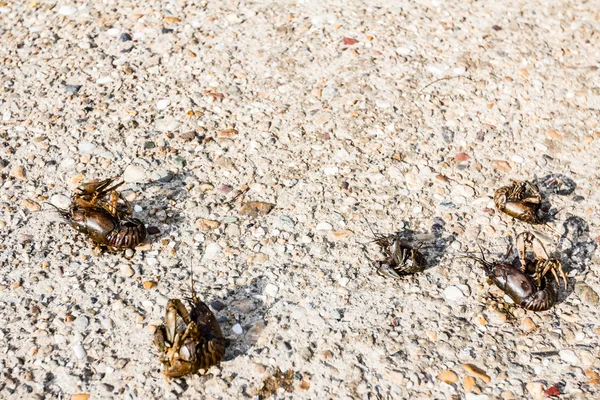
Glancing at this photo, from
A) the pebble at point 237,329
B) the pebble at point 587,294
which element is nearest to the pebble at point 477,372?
the pebble at point 587,294

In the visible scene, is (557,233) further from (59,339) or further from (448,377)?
(59,339)

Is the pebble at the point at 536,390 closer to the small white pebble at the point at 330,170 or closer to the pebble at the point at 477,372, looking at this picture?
the pebble at the point at 477,372

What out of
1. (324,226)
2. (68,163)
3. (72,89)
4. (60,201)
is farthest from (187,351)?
(72,89)

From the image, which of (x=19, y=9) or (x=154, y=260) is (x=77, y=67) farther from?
(x=154, y=260)

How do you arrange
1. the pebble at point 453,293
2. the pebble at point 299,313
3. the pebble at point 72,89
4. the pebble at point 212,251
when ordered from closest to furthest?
the pebble at point 299,313, the pebble at point 453,293, the pebble at point 212,251, the pebble at point 72,89

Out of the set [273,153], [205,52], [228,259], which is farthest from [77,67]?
[228,259]
